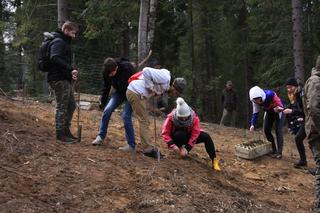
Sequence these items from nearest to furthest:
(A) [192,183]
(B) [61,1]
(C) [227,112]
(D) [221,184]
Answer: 1. (A) [192,183]
2. (D) [221,184]
3. (B) [61,1]
4. (C) [227,112]

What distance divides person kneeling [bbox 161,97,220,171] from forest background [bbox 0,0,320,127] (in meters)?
5.85

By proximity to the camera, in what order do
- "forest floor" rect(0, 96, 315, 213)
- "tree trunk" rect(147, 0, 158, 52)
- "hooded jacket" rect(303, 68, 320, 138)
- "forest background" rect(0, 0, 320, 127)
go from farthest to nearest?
"forest background" rect(0, 0, 320, 127) < "tree trunk" rect(147, 0, 158, 52) < "hooded jacket" rect(303, 68, 320, 138) < "forest floor" rect(0, 96, 315, 213)

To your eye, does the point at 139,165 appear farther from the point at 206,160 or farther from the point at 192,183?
the point at 206,160

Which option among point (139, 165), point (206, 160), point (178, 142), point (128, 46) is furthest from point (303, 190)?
point (128, 46)

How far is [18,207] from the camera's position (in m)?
4.95

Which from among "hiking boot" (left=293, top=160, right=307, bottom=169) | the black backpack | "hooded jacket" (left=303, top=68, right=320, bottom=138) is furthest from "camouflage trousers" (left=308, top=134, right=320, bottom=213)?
the black backpack

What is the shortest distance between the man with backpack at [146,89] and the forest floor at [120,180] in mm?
344

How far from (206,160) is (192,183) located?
224 centimetres

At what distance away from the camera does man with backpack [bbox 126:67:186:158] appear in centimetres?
735

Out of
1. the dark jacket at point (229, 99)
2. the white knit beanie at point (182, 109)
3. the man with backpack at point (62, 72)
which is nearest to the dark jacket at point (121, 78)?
the man with backpack at point (62, 72)

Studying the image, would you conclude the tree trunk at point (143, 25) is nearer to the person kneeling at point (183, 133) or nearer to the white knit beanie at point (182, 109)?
the person kneeling at point (183, 133)

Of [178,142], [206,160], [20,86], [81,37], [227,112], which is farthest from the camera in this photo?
[81,37]

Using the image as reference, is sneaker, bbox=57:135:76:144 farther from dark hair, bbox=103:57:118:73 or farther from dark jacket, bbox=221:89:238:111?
dark jacket, bbox=221:89:238:111

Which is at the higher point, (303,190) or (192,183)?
(192,183)
